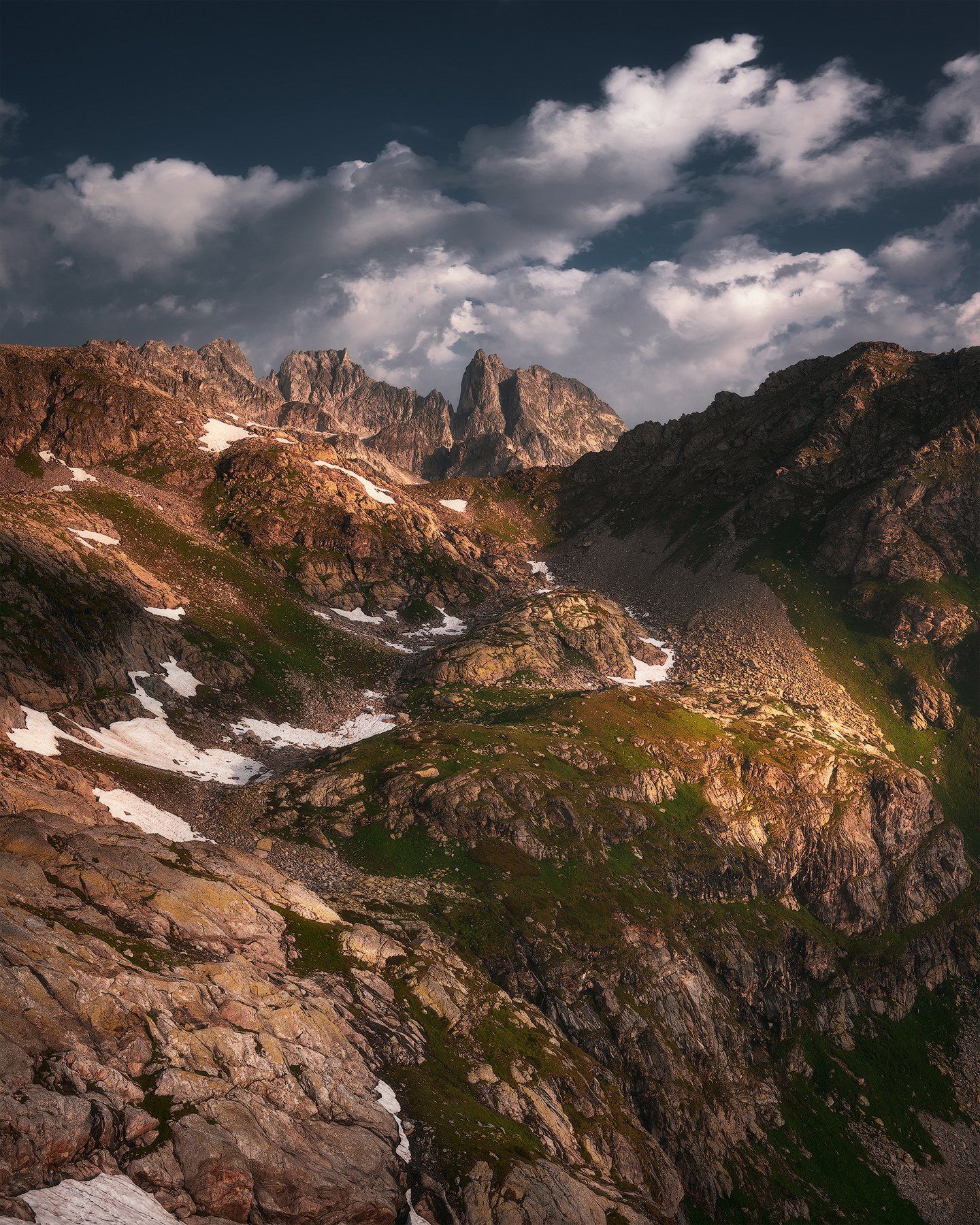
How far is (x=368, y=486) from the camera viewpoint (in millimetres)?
194875

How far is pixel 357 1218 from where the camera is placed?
29438mm

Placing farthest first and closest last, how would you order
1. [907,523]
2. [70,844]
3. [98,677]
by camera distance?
[907,523]
[98,677]
[70,844]

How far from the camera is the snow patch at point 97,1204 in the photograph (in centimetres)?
2109

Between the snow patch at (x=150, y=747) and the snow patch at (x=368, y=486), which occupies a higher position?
the snow patch at (x=368, y=486)

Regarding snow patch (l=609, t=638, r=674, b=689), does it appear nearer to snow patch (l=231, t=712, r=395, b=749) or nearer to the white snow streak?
snow patch (l=231, t=712, r=395, b=749)

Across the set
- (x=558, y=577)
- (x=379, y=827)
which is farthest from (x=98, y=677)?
(x=558, y=577)

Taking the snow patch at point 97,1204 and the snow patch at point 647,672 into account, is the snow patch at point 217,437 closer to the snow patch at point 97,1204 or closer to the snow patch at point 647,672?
the snow patch at point 647,672

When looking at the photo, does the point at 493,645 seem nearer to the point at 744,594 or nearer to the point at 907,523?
the point at 744,594

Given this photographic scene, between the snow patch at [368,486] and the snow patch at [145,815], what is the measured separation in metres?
123

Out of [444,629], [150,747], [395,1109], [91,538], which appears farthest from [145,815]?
[444,629]

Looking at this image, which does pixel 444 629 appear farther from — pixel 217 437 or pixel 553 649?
pixel 217 437

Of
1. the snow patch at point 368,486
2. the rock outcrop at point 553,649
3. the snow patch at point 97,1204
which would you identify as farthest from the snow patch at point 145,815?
the snow patch at point 368,486

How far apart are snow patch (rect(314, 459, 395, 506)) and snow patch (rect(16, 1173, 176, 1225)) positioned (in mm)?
168063

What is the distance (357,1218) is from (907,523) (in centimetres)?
15907
